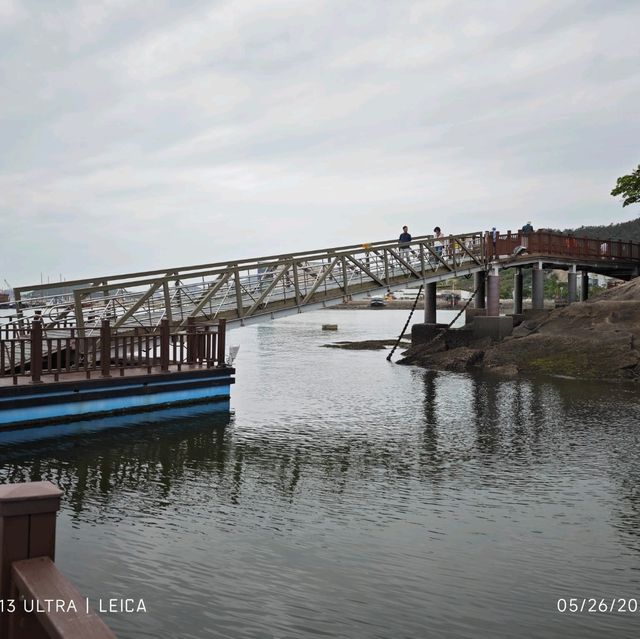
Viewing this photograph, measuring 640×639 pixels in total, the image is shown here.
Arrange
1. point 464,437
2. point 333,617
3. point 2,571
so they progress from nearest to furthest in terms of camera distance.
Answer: point 2,571 → point 333,617 → point 464,437

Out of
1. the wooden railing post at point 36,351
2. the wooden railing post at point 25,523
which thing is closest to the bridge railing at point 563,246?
the wooden railing post at point 36,351

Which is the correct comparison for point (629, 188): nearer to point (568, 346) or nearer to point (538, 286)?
point (538, 286)

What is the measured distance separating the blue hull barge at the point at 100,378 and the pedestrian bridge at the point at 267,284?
1.00m

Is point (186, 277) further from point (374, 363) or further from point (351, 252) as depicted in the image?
point (374, 363)

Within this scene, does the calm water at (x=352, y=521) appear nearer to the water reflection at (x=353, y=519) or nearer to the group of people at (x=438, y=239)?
the water reflection at (x=353, y=519)

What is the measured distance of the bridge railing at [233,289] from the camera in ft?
73.5

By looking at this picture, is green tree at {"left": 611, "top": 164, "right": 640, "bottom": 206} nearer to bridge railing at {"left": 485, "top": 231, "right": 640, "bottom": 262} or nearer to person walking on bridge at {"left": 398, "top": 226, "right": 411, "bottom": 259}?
bridge railing at {"left": 485, "top": 231, "right": 640, "bottom": 262}

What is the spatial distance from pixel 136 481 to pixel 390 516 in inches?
186

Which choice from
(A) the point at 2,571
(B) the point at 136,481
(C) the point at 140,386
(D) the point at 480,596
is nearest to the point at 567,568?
(D) the point at 480,596

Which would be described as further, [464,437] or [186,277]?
[186,277]

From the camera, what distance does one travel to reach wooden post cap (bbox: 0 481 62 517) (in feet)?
12.6

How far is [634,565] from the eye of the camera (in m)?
8.37

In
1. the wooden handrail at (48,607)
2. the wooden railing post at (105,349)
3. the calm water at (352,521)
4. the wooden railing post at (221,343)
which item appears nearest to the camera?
the wooden handrail at (48,607)

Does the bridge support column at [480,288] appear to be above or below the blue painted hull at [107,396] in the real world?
above
